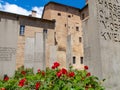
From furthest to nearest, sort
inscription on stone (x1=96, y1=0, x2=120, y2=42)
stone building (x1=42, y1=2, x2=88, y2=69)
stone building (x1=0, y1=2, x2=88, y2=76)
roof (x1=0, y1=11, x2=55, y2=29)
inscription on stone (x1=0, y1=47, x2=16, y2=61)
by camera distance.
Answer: stone building (x1=42, y1=2, x2=88, y2=69) < roof (x1=0, y1=11, x2=55, y2=29) < stone building (x1=0, y1=2, x2=88, y2=76) < inscription on stone (x1=0, y1=47, x2=16, y2=61) < inscription on stone (x1=96, y1=0, x2=120, y2=42)

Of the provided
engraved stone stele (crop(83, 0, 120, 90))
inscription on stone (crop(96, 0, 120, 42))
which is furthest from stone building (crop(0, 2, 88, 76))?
inscription on stone (crop(96, 0, 120, 42))

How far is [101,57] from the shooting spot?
492 centimetres

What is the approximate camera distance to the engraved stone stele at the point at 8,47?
8.87 m

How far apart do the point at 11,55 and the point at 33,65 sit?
16.0 ft

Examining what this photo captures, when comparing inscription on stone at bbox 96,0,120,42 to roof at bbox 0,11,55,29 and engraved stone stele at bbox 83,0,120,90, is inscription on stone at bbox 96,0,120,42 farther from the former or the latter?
roof at bbox 0,11,55,29

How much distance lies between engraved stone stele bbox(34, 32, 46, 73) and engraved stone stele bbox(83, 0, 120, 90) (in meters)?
8.77

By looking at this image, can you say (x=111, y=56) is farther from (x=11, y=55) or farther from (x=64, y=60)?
(x=64, y=60)

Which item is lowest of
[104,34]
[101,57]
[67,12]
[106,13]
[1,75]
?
[1,75]

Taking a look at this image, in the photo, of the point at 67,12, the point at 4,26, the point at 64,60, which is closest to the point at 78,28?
the point at 67,12

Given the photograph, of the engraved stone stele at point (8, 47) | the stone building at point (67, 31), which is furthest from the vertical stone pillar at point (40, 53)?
the stone building at point (67, 31)

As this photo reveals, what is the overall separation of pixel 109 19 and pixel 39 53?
366 inches

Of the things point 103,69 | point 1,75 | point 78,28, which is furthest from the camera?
point 78,28

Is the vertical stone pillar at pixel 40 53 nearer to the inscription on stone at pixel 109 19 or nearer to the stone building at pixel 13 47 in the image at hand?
the stone building at pixel 13 47

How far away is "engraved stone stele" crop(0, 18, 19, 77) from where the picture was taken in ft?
29.1
